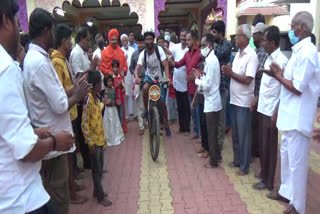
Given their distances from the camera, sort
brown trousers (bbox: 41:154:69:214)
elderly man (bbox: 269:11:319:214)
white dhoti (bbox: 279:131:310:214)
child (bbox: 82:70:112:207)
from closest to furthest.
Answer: brown trousers (bbox: 41:154:69:214), elderly man (bbox: 269:11:319:214), white dhoti (bbox: 279:131:310:214), child (bbox: 82:70:112:207)

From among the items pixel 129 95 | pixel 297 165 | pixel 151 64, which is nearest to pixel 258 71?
pixel 297 165

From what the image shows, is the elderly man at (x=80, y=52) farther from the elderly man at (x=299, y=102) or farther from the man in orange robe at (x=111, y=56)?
the elderly man at (x=299, y=102)

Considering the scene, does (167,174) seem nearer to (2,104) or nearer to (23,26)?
(2,104)

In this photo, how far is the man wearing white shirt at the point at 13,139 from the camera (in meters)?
1.29

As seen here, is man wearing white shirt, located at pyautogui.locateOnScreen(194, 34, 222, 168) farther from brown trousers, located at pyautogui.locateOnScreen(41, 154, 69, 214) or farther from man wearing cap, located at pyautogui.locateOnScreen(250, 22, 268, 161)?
brown trousers, located at pyautogui.locateOnScreen(41, 154, 69, 214)

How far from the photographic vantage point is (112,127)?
548 cm

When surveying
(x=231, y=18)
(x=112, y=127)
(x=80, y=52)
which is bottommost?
(x=112, y=127)

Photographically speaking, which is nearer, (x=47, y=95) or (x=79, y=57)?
(x=47, y=95)

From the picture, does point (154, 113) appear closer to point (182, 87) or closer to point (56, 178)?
point (182, 87)

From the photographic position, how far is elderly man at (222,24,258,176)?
3807mm

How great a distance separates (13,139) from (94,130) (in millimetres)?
2019

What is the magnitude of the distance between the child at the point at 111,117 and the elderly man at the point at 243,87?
7.46ft

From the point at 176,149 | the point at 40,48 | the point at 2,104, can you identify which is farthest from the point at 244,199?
the point at 2,104

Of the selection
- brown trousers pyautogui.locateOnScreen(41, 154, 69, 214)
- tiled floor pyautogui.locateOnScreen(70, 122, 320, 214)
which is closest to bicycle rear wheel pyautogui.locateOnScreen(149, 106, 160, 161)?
tiled floor pyautogui.locateOnScreen(70, 122, 320, 214)
